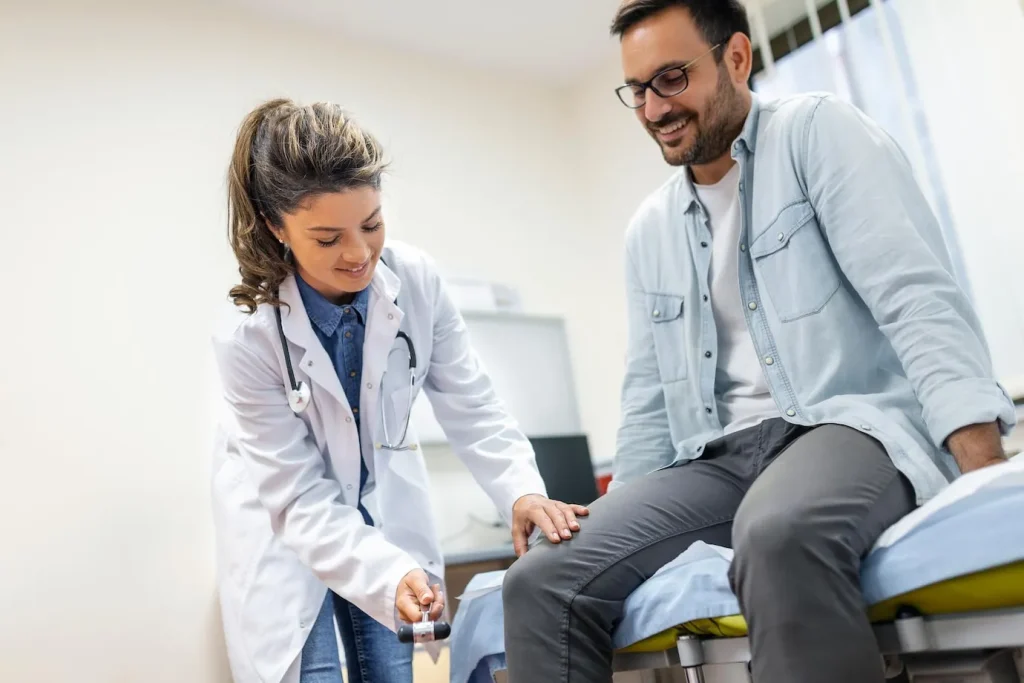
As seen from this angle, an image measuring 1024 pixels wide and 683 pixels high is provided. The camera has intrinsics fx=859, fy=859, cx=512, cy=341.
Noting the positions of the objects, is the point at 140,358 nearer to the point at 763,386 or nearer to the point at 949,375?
the point at 763,386

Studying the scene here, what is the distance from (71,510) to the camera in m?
2.30

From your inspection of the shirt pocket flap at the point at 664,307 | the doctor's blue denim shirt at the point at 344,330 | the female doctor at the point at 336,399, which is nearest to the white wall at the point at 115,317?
the female doctor at the point at 336,399

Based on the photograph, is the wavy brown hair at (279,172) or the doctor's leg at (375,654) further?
the doctor's leg at (375,654)

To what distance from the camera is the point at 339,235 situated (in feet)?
4.30

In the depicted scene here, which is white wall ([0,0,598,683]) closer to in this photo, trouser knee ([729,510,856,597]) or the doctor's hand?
A: the doctor's hand

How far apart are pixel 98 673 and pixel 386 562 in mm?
1410

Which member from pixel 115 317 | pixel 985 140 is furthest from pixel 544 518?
pixel 985 140

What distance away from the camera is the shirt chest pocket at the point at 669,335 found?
1.34m

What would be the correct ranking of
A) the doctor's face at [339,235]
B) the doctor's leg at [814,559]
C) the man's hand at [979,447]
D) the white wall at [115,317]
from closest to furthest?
the doctor's leg at [814,559]
the man's hand at [979,447]
the doctor's face at [339,235]
the white wall at [115,317]

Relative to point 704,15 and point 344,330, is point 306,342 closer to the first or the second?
point 344,330

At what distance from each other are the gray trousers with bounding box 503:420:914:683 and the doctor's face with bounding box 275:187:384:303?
1.71ft

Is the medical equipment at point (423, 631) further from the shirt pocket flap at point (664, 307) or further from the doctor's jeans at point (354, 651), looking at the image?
the shirt pocket flap at point (664, 307)

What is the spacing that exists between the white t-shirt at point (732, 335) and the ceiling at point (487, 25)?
1955mm

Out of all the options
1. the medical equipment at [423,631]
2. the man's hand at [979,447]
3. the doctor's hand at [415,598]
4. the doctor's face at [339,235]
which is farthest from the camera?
the doctor's face at [339,235]
